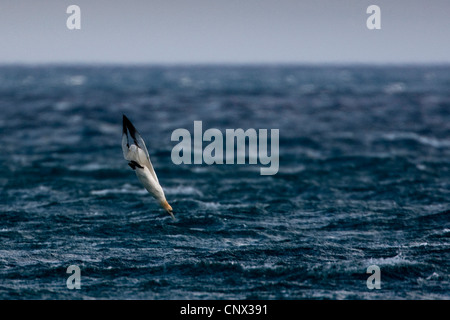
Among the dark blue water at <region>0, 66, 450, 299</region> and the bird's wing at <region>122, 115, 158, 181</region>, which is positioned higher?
the bird's wing at <region>122, 115, 158, 181</region>

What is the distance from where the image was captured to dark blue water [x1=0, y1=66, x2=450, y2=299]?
20.7 m

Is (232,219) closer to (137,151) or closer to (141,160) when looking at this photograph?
(141,160)

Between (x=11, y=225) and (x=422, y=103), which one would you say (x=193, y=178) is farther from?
(x=422, y=103)

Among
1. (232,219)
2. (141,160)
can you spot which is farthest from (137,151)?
(232,219)

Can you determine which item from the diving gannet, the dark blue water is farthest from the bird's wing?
the dark blue water

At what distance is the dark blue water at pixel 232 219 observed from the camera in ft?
68.0

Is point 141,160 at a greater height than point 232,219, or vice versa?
point 141,160

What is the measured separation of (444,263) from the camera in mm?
22562

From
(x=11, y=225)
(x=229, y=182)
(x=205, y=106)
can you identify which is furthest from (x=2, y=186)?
(x=205, y=106)

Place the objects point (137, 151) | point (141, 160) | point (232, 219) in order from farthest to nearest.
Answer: point (232, 219) < point (141, 160) < point (137, 151)

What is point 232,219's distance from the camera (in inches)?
1148

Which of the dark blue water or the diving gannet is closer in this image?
the diving gannet

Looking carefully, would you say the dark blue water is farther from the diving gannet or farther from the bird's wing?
the bird's wing
